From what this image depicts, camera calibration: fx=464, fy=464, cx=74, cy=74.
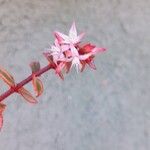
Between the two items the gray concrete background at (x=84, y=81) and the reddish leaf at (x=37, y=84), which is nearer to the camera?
the reddish leaf at (x=37, y=84)

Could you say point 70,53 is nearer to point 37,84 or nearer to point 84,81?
point 37,84

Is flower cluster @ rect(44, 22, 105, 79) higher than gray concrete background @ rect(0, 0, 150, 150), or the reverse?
flower cluster @ rect(44, 22, 105, 79)

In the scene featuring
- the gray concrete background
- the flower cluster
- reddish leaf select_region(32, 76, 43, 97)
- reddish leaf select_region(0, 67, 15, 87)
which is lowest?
the gray concrete background

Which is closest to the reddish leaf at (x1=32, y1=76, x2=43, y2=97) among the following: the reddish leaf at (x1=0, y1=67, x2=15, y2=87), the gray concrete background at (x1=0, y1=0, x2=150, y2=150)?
the reddish leaf at (x1=0, y1=67, x2=15, y2=87)

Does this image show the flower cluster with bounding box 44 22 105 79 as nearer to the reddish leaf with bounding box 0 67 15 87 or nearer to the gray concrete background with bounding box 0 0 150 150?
the reddish leaf with bounding box 0 67 15 87

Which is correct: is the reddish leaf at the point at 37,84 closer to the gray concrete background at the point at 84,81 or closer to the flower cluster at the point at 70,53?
the flower cluster at the point at 70,53

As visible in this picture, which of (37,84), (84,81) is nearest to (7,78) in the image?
(37,84)

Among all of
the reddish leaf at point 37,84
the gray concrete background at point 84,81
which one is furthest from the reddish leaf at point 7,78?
the gray concrete background at point 84,81

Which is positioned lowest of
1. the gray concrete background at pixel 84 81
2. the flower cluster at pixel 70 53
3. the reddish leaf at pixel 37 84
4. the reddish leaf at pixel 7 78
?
the gray concrete background at pixel 84 81

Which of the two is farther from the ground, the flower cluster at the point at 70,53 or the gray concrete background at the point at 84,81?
the flower cluster at the point at 70,53

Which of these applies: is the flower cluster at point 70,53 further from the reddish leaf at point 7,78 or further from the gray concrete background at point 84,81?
the gray concrete background at point 84,81
